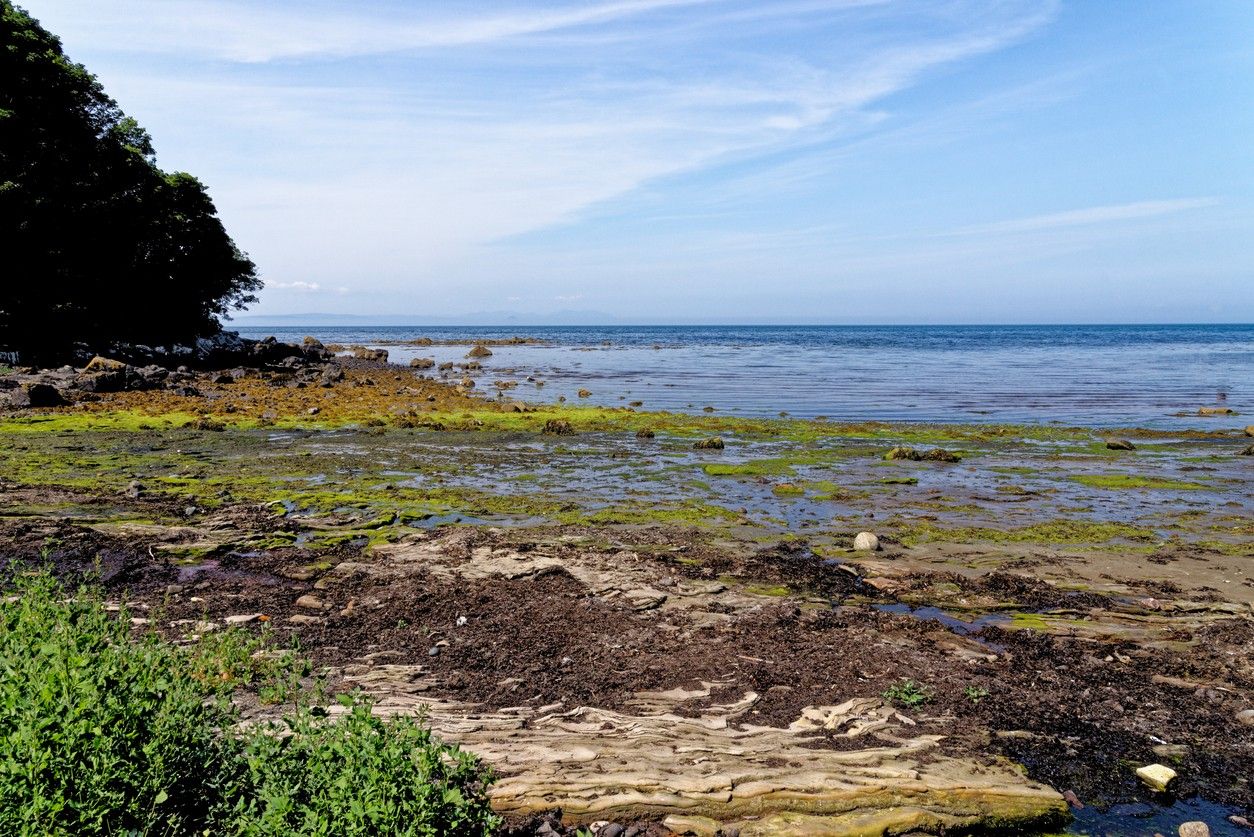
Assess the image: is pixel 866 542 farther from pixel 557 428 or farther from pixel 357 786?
pixel 557 428

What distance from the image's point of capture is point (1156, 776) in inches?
230

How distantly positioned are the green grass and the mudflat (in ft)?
3.97

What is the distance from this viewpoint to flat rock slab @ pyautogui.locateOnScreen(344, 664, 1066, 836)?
5332mm

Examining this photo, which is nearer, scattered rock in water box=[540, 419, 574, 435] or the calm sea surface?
scattered rock in water box=[540, 419, 574, 435]

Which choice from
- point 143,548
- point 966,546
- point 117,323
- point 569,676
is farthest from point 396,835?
point 117,323

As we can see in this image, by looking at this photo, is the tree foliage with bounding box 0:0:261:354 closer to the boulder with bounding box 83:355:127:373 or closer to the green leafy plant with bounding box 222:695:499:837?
the boulder with bounding box 83:355:127:373

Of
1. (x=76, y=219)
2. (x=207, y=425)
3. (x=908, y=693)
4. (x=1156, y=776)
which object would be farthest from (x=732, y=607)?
(x=76, y=219)

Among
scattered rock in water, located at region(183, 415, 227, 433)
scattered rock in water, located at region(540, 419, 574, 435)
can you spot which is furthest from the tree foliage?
scattered rock in water, located at region(540, 419, 574, 435)

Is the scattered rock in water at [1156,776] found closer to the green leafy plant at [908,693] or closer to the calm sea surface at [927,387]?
the green leafy plant at [908,693]

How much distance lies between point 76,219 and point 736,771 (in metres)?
47.6

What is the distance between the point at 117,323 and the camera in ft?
157

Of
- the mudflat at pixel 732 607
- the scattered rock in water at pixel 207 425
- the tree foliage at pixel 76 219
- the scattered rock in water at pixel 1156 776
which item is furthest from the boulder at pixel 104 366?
the scattered rock in water at pixel 1156 776

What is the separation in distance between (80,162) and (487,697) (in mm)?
45884

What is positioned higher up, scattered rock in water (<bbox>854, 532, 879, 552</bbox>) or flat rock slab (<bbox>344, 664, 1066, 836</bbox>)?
scattered rock in water (<bbox>854, 532, 879, 552</bbox>)
